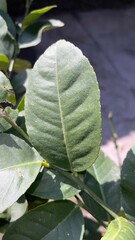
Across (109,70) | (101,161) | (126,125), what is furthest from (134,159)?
(109,70)

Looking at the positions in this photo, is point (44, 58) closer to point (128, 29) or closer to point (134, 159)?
point (134, 159)

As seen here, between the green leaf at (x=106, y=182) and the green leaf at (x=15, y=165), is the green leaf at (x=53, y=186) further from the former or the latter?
the green leaf at (x=106, y=182)

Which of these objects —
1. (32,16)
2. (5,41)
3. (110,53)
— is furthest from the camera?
(110,53)

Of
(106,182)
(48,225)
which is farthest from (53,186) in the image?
(106,182)

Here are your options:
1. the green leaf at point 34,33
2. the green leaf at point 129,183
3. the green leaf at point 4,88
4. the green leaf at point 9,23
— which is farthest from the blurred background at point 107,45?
the green leaf at point 4,88

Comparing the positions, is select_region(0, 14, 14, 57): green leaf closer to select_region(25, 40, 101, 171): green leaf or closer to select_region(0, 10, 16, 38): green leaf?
select_region(0, 10, 16, 38): green leaf

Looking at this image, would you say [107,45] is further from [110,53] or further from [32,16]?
[32,16]
